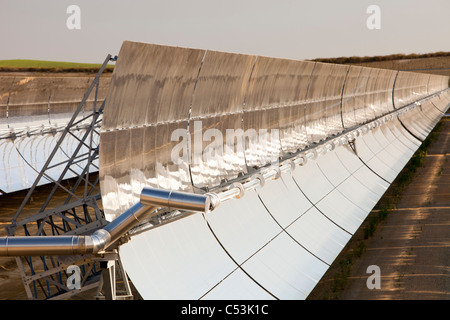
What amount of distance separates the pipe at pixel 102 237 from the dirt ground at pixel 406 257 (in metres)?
5.59

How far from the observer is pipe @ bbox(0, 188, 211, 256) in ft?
16.6

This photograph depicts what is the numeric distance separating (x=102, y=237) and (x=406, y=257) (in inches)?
350

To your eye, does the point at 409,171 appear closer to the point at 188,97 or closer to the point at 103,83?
the point at 188,97

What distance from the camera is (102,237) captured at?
567 centimetres

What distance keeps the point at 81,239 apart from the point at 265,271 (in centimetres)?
407

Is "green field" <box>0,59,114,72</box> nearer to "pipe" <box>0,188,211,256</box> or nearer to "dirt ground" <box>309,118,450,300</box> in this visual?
"dirt ground" <box>309,118,450,300</box>

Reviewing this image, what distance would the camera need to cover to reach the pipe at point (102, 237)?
199 inches

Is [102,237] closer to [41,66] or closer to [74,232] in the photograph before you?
[74,232]

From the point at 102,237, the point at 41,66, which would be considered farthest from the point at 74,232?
the point at 41,66

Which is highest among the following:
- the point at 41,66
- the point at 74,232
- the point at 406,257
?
the point at 41,66

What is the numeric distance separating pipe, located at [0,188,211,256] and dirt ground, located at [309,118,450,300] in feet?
18.3

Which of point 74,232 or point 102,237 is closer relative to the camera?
point 102,237

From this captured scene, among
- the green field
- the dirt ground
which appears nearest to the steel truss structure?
the dirt ground

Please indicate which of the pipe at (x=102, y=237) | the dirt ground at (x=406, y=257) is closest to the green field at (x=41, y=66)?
the dirt ground at (x=406, y=257)
